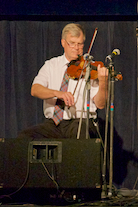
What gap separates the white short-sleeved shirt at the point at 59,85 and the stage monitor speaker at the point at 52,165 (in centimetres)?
76

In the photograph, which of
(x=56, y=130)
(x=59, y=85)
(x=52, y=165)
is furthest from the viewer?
(x=59, y=85)

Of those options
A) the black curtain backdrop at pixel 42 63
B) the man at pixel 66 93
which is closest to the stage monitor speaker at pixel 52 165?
the man at pixel 66 93

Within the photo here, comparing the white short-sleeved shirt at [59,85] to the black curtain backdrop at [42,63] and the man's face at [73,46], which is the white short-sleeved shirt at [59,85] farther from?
the black curtain backdrop at [42,63]

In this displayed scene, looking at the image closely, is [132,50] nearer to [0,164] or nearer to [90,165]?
[90,165]

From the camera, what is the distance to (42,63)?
3.10m

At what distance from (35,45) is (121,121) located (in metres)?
1.42

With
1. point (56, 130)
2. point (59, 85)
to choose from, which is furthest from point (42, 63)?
point (56, 130)

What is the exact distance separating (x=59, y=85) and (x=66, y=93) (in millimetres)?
804

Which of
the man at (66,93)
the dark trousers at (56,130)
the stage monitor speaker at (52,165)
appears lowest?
the stage monitor speaker at (52,165)

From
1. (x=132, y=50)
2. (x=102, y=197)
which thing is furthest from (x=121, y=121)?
(x=102, y=197)

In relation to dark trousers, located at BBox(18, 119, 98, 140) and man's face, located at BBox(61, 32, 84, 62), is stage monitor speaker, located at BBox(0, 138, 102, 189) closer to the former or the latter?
dark trousers, located at BBox(18, 119, 98, 140)

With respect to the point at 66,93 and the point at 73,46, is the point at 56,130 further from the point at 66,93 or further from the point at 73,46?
the point at 73,46

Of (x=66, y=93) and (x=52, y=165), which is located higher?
(x=66, y=93)

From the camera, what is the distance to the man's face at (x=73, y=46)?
2756 millimetres
